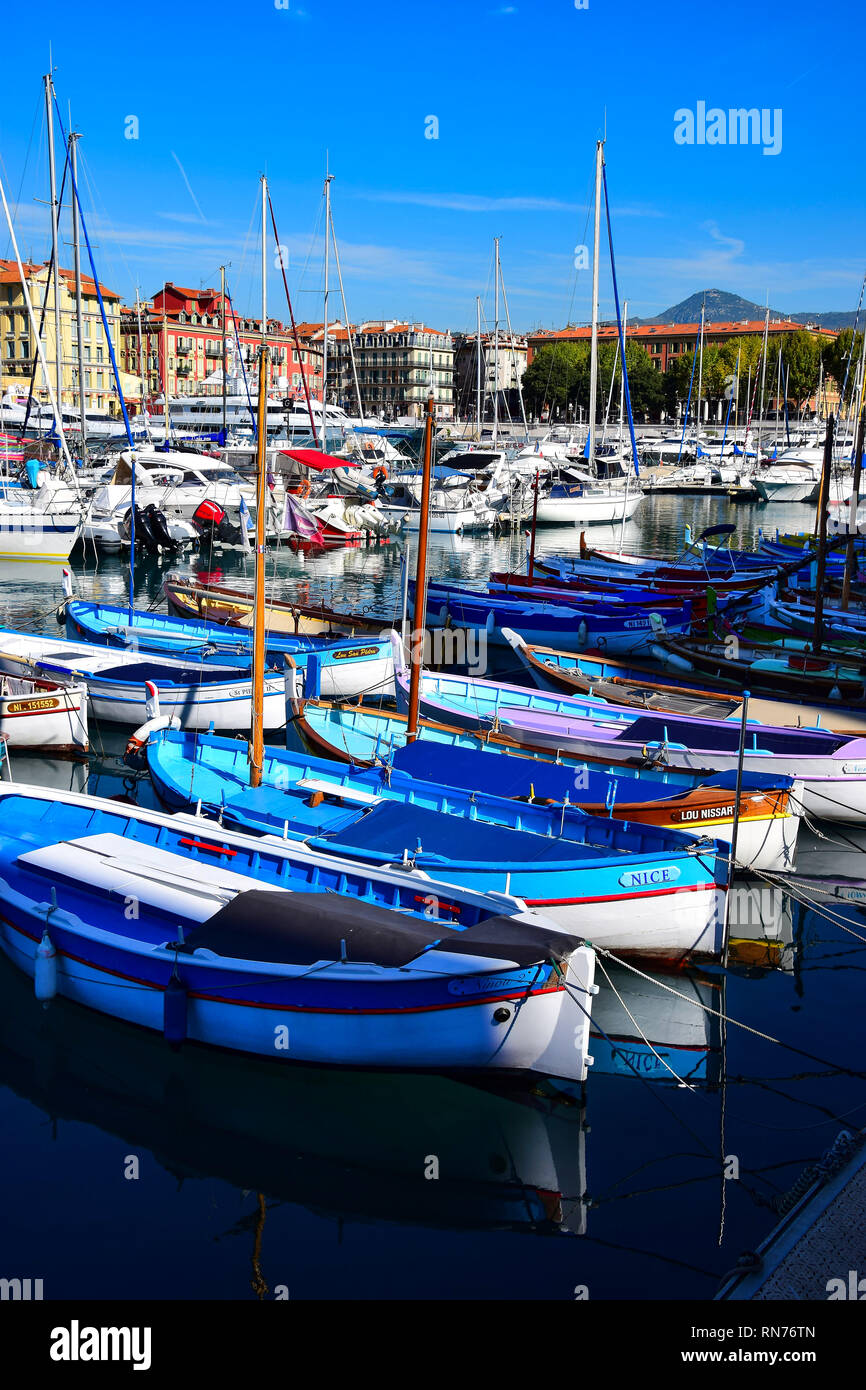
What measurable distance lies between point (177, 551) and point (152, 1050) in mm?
37605

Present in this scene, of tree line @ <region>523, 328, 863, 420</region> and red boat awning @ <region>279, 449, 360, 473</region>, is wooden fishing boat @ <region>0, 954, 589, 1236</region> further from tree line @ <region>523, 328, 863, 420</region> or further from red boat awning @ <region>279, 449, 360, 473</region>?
tree line @ <region>523, 328, 863, 420</region>

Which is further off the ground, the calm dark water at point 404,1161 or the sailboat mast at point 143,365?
the sailboat mast at point 143,365

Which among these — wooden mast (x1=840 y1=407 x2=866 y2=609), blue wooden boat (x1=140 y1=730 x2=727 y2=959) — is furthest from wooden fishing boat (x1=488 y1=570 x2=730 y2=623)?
blue wooden boat (x1=140 y1=730 x2=727 y2=959)

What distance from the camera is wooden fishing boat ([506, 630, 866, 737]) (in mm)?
19562

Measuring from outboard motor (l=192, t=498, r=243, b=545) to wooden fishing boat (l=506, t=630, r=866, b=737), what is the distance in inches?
1115

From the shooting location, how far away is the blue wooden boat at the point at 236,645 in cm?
2277

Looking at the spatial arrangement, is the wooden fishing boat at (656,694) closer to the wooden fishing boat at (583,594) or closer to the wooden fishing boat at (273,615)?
the wooden fishing boat at (273,615)

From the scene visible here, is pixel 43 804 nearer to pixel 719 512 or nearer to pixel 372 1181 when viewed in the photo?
pixel 372 1181

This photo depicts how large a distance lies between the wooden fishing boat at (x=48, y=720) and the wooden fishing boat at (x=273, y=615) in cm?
687

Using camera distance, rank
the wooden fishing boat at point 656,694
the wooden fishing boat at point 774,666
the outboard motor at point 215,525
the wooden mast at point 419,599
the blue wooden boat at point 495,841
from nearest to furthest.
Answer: the blue wooden boat at point 495,841, the wooden mast at point 419,599, the wooden fishing boat at point 656,694, the wooden fishing boat at point 774,666, the outboard motor at point 215,525

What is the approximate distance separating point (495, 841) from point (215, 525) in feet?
122

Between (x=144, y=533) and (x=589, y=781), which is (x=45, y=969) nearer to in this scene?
(x=589, y=781)

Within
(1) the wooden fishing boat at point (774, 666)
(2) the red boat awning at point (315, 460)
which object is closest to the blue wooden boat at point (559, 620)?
(1) the wooden fishing boat at point (774, 666)
